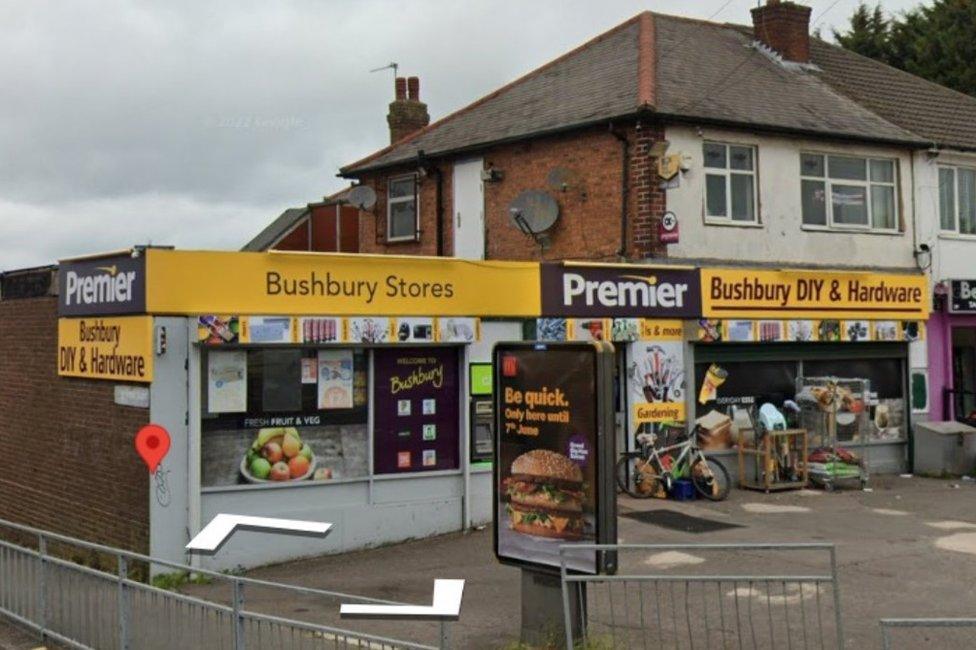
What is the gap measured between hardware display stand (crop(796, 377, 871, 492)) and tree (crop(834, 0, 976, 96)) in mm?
20850

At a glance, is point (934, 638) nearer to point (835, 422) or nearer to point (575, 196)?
→ point (835, 422)

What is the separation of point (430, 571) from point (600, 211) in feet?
26.3

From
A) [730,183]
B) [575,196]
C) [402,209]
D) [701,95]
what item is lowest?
[575,196]

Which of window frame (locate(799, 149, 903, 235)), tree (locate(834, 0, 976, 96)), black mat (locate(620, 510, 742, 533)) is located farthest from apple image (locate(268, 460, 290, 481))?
tree (locate(834, 0, 976, 96))

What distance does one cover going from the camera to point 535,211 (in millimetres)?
17875

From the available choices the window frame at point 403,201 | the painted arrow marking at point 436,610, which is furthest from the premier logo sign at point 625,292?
the painted arrow marking at point 436,610

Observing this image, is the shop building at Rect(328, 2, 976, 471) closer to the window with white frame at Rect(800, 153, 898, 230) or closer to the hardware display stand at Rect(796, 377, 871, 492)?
the window with white frame at Rect(800, 153, 898, 230)

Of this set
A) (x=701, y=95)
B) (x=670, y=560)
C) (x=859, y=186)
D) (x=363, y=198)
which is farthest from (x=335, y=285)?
(x=859, y=186)

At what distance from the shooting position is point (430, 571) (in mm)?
11430

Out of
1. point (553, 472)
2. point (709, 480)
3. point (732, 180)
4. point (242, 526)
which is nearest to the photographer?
point (242, 526)

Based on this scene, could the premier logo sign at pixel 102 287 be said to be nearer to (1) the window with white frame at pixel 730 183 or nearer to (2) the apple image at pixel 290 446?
(2) the apple image at pixel 290 446

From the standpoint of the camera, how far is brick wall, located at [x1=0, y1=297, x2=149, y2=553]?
39.8 feet

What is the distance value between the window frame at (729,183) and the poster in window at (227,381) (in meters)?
8.43

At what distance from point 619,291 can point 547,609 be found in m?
7.81
